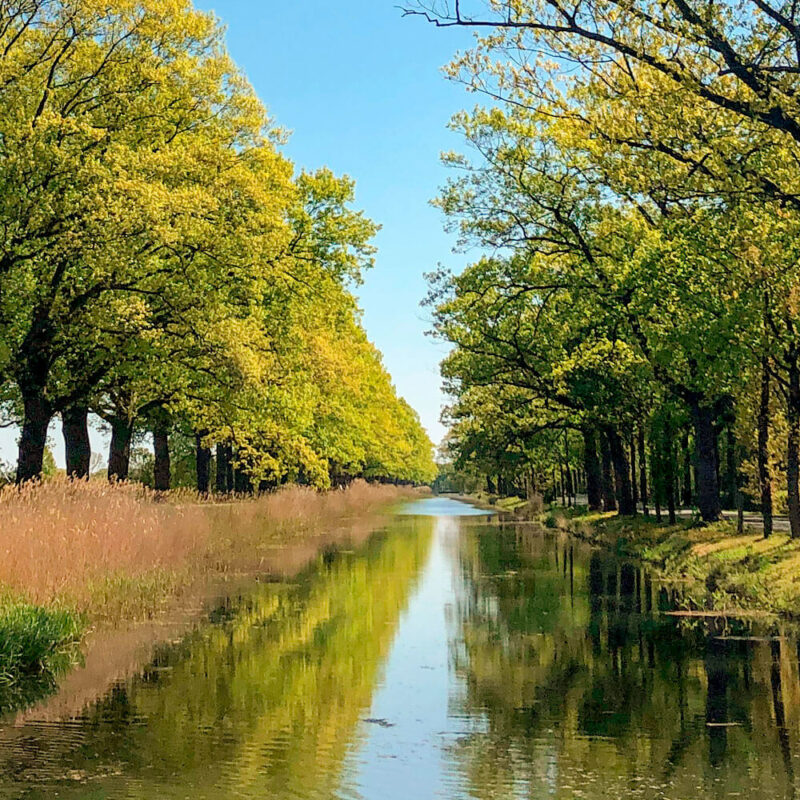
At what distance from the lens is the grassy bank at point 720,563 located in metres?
19.6

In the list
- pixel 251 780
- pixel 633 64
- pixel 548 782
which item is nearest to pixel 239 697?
pixel 251 780

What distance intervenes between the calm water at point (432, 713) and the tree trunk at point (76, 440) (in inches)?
521

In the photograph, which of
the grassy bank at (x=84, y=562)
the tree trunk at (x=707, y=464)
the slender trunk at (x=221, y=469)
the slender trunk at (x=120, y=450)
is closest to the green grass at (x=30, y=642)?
the grassy bank at (x=84, y=562)

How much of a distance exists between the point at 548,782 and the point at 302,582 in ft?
56.8

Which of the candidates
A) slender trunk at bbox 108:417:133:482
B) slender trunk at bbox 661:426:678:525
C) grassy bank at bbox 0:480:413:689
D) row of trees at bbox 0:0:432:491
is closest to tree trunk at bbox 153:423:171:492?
slender trunk at bbox 108:417:133:482

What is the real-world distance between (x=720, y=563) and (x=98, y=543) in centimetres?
1390

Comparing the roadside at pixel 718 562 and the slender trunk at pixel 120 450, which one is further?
the slender trunk at pixel 120 450

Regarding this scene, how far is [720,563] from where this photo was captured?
941 inches

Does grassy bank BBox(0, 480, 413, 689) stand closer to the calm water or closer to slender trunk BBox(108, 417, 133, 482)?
the calm water

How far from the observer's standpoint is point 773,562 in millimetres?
21562

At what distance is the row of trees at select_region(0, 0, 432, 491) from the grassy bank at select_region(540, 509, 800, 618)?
12103mm

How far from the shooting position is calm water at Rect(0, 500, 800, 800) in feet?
30.7

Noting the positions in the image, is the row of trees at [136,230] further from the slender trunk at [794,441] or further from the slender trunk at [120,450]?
the slender trunk at [794,441]

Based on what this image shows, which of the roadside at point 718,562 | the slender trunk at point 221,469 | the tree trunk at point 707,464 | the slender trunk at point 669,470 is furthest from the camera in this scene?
the slender trunk at point 221,469
